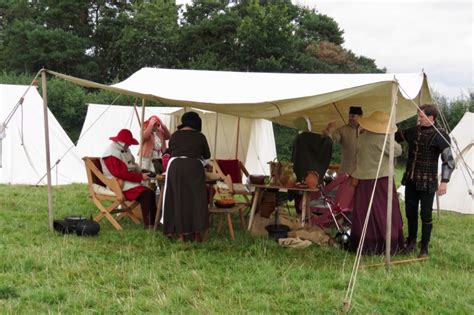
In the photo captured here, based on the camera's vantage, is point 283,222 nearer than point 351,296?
No

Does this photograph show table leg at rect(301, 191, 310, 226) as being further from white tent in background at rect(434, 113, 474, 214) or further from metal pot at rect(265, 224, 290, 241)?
white tent in background at rect(434, 113, 474, 214)

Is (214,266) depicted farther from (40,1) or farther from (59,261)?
(40,1)

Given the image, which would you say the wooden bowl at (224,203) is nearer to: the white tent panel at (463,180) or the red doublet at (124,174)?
the red doublet at (124,174)

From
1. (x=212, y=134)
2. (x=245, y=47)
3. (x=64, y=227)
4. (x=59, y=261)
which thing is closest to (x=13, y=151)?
(x=212, y=134)

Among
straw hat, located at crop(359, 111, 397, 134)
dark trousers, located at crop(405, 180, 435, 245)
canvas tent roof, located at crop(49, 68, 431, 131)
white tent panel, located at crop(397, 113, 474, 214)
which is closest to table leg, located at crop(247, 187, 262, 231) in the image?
canvas tent roof, located at crop(49, 68, 431, 131)

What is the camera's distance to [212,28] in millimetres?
17688

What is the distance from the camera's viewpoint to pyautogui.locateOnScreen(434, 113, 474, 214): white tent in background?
653 cm

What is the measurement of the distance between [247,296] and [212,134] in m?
6.14

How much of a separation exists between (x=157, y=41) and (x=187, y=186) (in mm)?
14920

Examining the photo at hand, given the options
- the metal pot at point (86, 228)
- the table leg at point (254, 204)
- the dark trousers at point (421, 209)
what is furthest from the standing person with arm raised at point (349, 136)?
the metal pot at point (86, 228)

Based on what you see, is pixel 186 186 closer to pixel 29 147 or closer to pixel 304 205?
pixel 304 205

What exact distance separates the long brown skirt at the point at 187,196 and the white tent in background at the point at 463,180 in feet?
13.1

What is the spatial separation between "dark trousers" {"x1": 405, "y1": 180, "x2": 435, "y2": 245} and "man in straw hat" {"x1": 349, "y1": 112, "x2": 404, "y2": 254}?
127 mm

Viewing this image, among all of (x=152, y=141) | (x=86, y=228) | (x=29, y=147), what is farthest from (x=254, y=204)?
(x=29, y=147)
